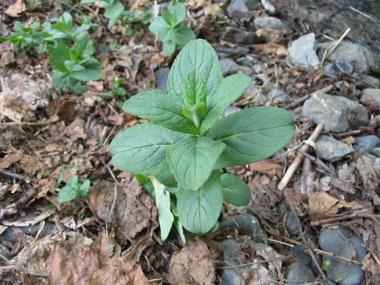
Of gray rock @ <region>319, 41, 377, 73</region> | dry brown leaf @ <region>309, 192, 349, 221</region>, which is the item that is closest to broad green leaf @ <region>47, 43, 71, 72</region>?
Answer: dry brown leaf @ <region>309, 192, 349, 221</region>

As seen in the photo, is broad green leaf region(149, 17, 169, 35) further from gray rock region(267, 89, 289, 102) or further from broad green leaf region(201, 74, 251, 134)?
broad green leaf region(201, 74, 251, 134)

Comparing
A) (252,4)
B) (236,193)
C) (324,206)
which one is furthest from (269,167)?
(252,4)

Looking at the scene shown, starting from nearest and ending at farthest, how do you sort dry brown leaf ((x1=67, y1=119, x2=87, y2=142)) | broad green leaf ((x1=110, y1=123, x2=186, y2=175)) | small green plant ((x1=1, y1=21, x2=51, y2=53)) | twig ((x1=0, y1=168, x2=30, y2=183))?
1. broad green leaf ((x1=110, y1=123, x2=186, y2=175))
2. twig ((x1=0, y1=168, x2=30, y2=183))
3. dry brown leaf ((x1=67, y1=119, x2=87, y2=142))
4. small green plant ((x1=1, y1=21, x2=51, y2=53))

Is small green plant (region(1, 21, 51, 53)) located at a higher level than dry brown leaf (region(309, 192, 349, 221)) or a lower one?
higher

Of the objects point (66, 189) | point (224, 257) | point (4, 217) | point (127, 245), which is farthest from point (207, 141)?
point (4, 217)

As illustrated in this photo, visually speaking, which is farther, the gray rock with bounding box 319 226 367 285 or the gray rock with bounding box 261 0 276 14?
the gray rock with bounding box 261 0 276 14

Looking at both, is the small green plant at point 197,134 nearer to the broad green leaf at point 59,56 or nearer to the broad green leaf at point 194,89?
the broad green leaf at point 194,89

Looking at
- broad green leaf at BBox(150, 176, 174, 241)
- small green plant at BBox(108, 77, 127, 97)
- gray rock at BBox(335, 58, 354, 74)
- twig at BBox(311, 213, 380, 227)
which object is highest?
gray rock at BBox(335, 58, 354, 74)

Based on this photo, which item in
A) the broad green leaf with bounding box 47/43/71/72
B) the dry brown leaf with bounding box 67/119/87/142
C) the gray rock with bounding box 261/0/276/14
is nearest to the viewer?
the dry brown leaf with bounding box 67/119/87/142

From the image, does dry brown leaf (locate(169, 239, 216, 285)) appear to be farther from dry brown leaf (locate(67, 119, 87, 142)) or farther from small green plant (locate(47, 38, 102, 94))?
small green plant (locate(47, 38, 102, 94))
